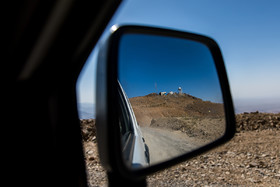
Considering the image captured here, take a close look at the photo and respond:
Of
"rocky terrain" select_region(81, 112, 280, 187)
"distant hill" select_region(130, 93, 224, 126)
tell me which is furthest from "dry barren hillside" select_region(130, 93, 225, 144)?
"rocky terrain" select_region(81, 112, 280, 187)

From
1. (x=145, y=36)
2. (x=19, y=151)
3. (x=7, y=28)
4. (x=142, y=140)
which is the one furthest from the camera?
(x=142, y=140)

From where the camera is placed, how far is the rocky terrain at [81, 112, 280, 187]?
4.36 metres

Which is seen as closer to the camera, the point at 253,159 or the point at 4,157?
the point at 4,157

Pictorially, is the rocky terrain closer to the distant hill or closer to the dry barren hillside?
the dry barren hillside

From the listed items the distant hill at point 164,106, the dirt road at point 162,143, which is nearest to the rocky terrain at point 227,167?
the distant hill at point 164,106

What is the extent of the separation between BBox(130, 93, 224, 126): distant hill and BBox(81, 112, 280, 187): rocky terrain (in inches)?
99.1

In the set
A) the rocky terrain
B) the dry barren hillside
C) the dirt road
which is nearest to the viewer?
the dirt road

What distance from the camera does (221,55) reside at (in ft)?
5.05

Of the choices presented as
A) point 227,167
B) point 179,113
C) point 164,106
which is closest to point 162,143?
point 164,106

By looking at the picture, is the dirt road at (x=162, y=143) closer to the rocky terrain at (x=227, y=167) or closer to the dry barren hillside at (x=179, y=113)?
the dry barren hillside at (x=179, y=113)

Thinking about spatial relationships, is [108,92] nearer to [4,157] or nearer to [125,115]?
[4,157]

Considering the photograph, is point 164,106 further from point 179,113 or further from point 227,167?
point 227,167

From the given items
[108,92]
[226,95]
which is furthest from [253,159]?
[108,92]

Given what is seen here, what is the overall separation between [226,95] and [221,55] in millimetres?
261
